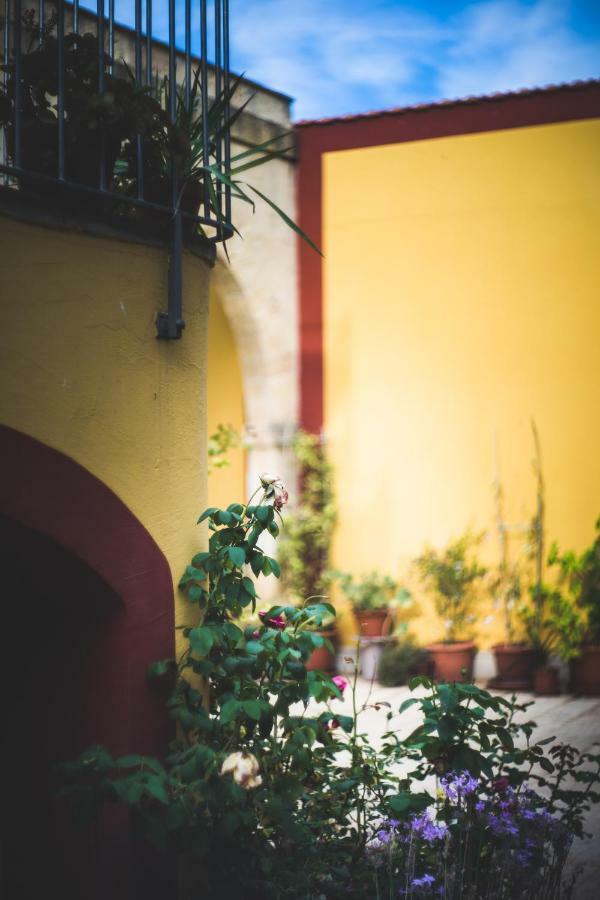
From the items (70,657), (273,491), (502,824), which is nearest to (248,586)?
(273,491)

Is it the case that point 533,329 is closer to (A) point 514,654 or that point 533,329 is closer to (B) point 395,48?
(A) point 514,654

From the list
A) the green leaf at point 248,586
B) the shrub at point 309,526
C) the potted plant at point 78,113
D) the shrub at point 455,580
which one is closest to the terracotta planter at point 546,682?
the shrub at point 455,580

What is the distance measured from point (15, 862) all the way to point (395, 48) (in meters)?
7.75

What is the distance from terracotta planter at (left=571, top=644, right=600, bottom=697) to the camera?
6.61m

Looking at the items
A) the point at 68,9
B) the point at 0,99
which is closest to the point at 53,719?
the point at 0,99

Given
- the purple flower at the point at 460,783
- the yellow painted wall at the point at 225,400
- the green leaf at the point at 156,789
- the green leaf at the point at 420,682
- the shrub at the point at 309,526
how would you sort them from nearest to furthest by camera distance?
the green leaf at the point at 156,789, the green leaf at the point at 420,682, the purple flower at the point at 460,783, the shrub at the point at 309,526, the yellow painted wall at the point at 225,400

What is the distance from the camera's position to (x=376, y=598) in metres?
7.35

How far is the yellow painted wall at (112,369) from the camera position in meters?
2.15

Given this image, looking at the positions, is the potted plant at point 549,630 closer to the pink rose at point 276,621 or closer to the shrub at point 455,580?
the shrub at point 455,580

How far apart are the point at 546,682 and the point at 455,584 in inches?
39.4

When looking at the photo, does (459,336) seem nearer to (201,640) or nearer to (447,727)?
(447,727)

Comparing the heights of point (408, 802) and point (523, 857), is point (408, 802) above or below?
above

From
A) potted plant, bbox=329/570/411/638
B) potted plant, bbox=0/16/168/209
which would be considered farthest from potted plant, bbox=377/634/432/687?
potted plant, bbox=0/16/168/209

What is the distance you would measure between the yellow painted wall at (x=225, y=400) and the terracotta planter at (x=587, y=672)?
3358 millimetres
